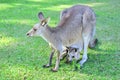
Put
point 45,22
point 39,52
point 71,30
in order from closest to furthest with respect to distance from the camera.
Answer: point 45,22 < point 71,30 < point 39,52

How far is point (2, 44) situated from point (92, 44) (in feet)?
5.80

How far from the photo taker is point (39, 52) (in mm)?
5137

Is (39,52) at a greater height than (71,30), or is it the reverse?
(71,30)

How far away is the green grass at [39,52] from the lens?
419cm

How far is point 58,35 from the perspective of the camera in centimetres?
434

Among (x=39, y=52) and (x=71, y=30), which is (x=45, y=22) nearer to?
(x=71, y=30)

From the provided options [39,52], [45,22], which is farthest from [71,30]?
[39,52]

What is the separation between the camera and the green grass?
419 centimetres

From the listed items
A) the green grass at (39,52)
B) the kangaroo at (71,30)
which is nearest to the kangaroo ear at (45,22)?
the kangaroo at (71,30)

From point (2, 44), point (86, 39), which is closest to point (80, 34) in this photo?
point (86, 39)

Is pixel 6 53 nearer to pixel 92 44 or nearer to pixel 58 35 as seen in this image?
pixel 58 35

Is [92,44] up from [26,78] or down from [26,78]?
up

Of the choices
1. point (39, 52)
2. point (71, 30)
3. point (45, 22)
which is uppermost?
point (45, 22)

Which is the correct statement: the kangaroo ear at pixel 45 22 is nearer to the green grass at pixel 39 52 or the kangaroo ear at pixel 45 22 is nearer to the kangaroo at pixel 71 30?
the kangaroo at pixel 71 30
